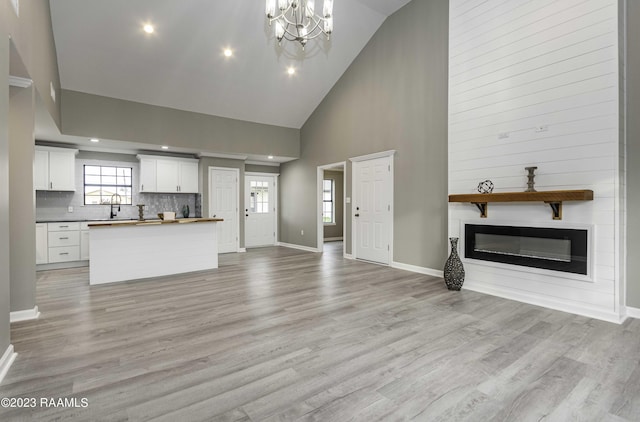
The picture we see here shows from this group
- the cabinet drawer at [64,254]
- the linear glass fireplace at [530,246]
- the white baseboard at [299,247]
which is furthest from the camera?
the white baseboard at [299,247]

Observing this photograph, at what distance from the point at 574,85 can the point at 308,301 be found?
3.81 meters

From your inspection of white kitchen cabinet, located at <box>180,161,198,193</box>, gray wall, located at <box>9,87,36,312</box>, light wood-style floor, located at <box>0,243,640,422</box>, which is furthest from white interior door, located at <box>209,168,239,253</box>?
gray wall, located at <box>9,87,36,312</box>

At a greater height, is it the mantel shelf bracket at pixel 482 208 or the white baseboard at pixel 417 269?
the mantel shelf bracket at pixel 482 208

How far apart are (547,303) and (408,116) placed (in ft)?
11.4

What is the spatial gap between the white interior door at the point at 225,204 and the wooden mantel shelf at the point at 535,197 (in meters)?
5.47

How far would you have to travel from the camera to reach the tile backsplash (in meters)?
6.21

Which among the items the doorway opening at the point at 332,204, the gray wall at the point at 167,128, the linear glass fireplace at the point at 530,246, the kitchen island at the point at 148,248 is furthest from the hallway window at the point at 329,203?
the linear glass fireplace at the point at 530,246

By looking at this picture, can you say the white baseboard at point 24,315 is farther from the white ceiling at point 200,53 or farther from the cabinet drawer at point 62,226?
the white ceiling at point 200,53

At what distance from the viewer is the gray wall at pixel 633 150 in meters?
3.19

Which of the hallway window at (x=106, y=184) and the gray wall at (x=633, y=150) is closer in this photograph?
the gray wall at (x=633, y=150)

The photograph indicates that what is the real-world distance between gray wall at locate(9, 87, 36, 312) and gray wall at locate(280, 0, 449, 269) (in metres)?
5.00

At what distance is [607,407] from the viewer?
1809 mm

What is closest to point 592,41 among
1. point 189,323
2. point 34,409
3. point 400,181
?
point 400,181

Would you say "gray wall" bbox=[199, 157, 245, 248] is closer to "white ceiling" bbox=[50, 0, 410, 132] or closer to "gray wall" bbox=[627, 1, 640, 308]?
"white ceiling" bbox=[50, 0, 410, 132]
